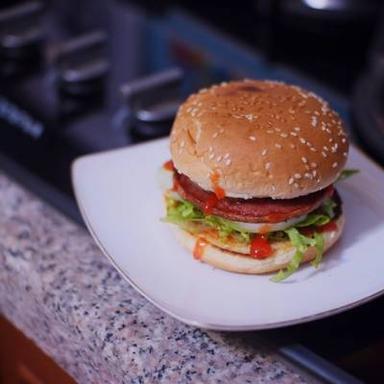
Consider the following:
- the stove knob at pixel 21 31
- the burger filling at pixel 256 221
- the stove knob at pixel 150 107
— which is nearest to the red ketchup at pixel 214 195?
the burger filling at pixel 256 221

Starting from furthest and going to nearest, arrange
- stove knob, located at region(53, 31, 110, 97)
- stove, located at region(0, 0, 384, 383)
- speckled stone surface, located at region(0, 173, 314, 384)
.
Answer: stove knob, located at region(53, 31, 110, 97)
stove, located at region(0, 0, 384, 383)
speckled stone surface, located at region(0, 173, 314, 384)

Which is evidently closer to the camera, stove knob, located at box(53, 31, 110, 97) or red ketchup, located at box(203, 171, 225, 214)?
red ketchup, located at box(203, 171, 225, 214)

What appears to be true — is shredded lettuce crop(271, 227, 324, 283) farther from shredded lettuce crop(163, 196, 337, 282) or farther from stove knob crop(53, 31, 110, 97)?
stove knob crop(53, 31, 110, 97)

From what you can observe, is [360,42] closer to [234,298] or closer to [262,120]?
[262,120]

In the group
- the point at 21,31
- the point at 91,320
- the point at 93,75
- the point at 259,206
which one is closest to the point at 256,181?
the point at 259,206

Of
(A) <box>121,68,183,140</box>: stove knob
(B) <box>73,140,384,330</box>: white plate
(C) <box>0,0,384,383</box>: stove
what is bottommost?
(C) <box>0,0,384,383</box>: stove

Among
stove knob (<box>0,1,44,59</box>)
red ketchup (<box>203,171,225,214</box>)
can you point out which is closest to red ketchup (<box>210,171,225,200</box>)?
red ketchup (<box>203,171,225,214</box>)
